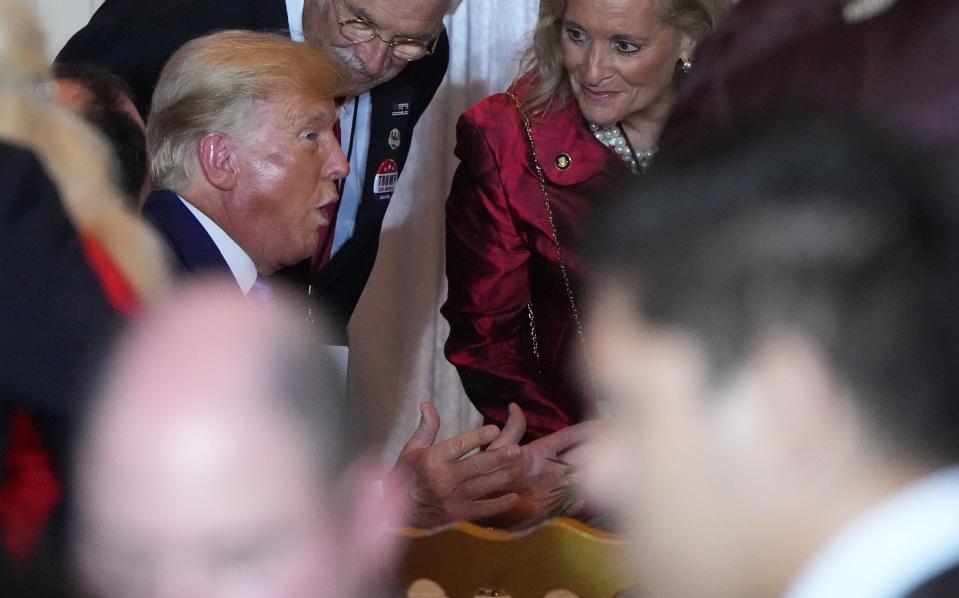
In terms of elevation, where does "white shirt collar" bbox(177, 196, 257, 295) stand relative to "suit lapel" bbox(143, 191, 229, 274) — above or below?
below

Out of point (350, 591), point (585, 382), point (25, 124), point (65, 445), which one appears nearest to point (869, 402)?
point (350, 591)

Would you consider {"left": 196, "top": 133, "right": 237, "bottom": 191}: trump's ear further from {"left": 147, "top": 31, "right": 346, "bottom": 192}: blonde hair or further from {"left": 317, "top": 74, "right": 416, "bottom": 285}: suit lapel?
{"left": 317, "top": 74, "right": 416, "bottom": 285}: suit lapel

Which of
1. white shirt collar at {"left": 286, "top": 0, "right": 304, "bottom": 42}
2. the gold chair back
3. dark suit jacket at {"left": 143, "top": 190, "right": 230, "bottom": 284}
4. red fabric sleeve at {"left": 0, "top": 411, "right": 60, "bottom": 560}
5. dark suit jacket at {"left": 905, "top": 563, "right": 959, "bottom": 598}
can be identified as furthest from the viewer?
white shirt collar at {"left": 286, "top": 0, "right": 304, "bottom": 42}

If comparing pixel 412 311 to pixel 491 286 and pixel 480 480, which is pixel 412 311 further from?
pixel 480 480

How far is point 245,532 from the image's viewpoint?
0.79 m

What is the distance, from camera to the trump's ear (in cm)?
188

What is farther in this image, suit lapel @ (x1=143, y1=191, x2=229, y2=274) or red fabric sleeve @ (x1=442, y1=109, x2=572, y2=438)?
red fabric sleeve @ (x1=442, y1=109, x2=572, y2=438)

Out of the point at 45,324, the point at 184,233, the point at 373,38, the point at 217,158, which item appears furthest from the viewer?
the point at 373,38

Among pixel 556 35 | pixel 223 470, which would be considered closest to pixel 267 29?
pixel 556 35

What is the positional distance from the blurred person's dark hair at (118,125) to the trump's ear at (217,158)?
215mm

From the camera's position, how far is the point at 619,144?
218cm

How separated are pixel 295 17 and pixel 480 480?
870 mm

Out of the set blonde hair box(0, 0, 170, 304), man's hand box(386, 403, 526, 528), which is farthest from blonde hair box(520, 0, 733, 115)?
blonde hair box(0, 0, 170, 304)

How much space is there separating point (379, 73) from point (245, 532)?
148 centimetres
